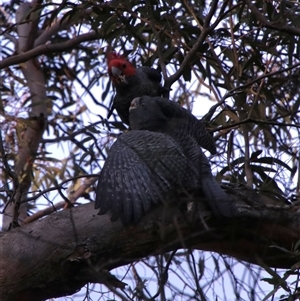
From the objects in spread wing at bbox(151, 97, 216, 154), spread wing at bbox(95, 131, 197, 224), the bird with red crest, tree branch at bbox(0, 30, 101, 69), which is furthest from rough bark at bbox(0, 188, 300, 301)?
tree branch at bbox(0, 30, 101, 69)

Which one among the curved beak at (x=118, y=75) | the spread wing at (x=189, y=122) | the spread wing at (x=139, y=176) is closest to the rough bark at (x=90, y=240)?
the spread wing at (x=139, y=176)

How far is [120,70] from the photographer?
4.11 m

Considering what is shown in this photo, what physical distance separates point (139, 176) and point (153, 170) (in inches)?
13.8

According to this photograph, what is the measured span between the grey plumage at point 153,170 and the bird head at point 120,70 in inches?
24.1

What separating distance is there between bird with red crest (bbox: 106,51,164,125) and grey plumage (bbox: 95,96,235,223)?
483 mm

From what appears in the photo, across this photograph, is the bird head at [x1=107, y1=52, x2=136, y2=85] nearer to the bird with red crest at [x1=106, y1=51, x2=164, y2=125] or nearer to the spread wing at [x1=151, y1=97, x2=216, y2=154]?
the bird with red crest at [x1=106, y1=51, x2=164, y2=125]

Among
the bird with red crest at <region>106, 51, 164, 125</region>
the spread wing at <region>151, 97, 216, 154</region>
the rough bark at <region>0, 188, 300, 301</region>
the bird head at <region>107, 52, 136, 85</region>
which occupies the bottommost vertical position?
the rough bark at <region>0, 188, 300, 301</region>

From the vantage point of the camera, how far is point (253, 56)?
4102 millimetres

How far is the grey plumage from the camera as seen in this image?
2734mm

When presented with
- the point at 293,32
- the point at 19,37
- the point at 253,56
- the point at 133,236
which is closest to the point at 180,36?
the point at 253,56

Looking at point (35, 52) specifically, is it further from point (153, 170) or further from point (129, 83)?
point (153, 170)

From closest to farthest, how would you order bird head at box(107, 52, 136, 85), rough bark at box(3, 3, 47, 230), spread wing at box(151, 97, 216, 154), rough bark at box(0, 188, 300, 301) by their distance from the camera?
rough bark at box(0, 188, 300, 301)
spread wing at box(151, 97, 216, 154)
bird head at box(107, 52, 136, 85)
rough bark at box(3, 3, 47, 230)

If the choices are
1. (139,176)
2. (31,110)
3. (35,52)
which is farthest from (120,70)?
(139,176)

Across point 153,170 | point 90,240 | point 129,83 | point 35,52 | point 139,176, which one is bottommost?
point 90,240
